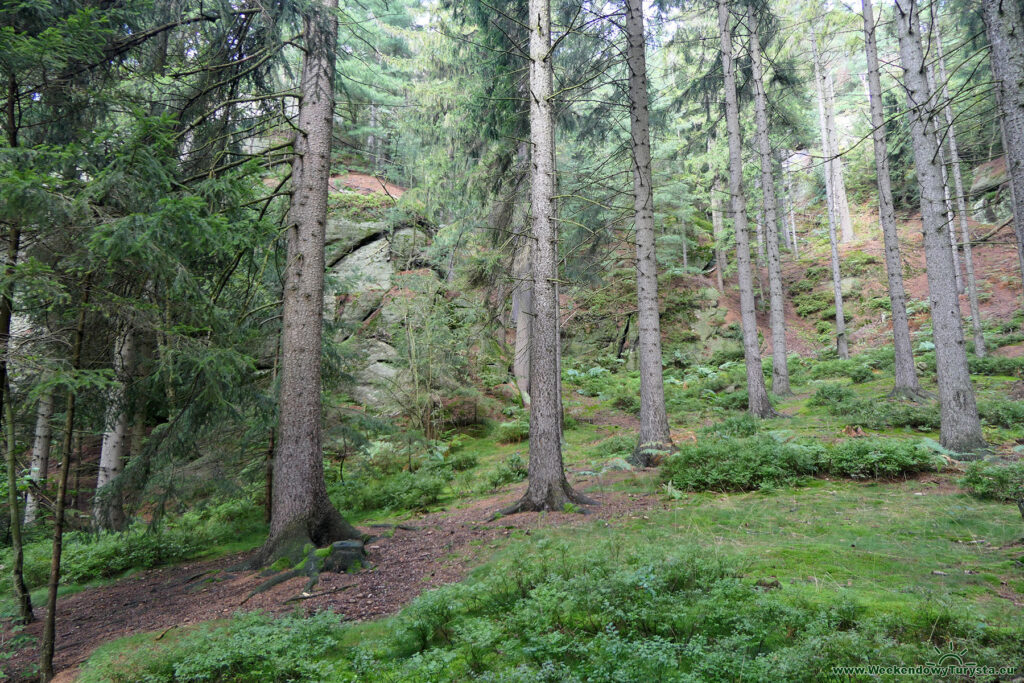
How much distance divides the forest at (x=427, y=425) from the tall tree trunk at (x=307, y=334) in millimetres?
40

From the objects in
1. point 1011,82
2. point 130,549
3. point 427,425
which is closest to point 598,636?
point 1011,82

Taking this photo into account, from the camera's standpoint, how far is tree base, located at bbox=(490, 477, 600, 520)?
687 cm

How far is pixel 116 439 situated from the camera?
30.1ft

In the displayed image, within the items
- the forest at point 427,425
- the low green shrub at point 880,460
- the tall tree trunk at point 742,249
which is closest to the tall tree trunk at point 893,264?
the forest at point 427,425

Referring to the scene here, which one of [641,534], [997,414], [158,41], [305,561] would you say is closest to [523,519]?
[641,534]

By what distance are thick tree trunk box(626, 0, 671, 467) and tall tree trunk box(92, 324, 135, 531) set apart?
7.50 m

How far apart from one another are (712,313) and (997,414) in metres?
12.0

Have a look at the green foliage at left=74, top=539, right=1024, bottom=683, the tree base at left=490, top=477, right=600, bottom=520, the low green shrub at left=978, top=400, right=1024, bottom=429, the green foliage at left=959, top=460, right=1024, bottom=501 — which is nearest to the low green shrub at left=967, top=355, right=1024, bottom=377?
the low green shrub at left=978, top=400, right=1024, bottom=429

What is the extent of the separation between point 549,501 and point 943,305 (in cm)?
717

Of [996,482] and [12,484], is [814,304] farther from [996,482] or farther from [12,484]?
[12,484]

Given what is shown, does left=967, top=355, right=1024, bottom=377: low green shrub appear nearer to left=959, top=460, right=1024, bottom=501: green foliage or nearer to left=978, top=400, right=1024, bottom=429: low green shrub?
left=978, top=400, right=1024, bottom=429: low green shrub

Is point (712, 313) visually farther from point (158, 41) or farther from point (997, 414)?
point (158, 41)

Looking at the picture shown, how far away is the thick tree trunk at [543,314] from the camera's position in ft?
22.9

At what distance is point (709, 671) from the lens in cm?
262
